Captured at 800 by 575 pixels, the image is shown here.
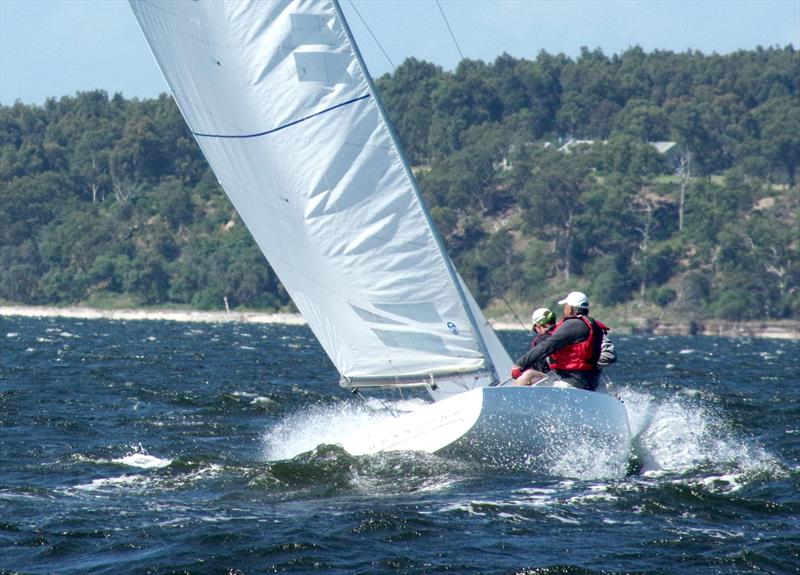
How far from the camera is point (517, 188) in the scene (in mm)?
115875

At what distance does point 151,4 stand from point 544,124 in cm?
13981

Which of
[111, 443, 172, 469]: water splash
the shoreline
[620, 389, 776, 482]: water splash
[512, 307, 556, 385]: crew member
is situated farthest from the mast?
the shoreline

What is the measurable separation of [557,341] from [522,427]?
940mm

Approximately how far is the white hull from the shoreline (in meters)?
75.1

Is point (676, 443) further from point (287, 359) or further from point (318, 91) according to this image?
point (287, 359)

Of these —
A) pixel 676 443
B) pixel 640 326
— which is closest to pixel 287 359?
pixel 676 443

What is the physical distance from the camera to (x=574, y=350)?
44.0ft

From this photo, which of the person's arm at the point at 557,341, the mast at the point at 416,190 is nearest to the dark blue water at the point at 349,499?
the person's arm at the point at 557,341

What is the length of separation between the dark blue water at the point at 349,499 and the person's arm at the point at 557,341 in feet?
3.24

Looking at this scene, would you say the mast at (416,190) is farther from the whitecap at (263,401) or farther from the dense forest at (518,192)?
the dense forest at (518,192)

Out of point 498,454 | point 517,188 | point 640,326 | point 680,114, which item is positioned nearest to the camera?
point 498,454

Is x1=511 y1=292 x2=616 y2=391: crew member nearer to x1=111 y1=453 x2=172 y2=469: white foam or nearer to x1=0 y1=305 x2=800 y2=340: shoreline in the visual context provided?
x1=111 y1=453 x2=172 y2=469: white foam

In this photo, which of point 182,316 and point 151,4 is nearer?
point 151,4

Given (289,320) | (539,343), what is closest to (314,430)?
(539,343)
